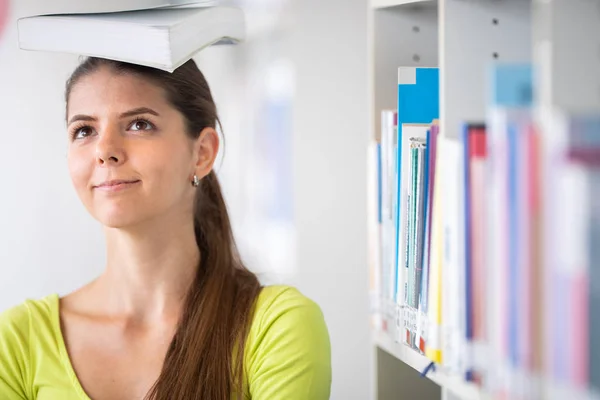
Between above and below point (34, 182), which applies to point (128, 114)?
above

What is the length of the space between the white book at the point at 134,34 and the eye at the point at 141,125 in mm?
206

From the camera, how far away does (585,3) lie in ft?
2.65

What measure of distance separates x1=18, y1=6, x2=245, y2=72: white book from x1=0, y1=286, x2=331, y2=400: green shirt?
0.54 meters

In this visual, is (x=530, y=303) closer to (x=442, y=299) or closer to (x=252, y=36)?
(x=442, y=299)

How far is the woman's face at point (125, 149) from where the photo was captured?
4.90 ft

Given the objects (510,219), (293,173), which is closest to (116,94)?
(510,219)

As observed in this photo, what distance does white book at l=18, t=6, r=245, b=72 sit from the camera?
1.28 meters

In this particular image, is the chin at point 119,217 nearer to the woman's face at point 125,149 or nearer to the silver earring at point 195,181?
the woman's face at point 125,149

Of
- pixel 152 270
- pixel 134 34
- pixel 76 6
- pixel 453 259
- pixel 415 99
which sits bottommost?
pixel 152 270

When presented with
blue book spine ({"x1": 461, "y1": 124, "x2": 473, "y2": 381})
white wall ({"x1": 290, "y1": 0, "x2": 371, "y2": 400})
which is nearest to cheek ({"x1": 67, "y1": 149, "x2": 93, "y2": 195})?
blue book spine ({"x1": 461, "y1": 124, "x2": 473, "y2": 381})

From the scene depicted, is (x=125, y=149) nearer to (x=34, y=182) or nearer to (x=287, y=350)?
(x=287, y=350)

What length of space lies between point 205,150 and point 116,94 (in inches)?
8.9

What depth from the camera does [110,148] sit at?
1486 millimetres

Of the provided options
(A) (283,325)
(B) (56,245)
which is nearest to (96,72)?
(A) (283,325)
